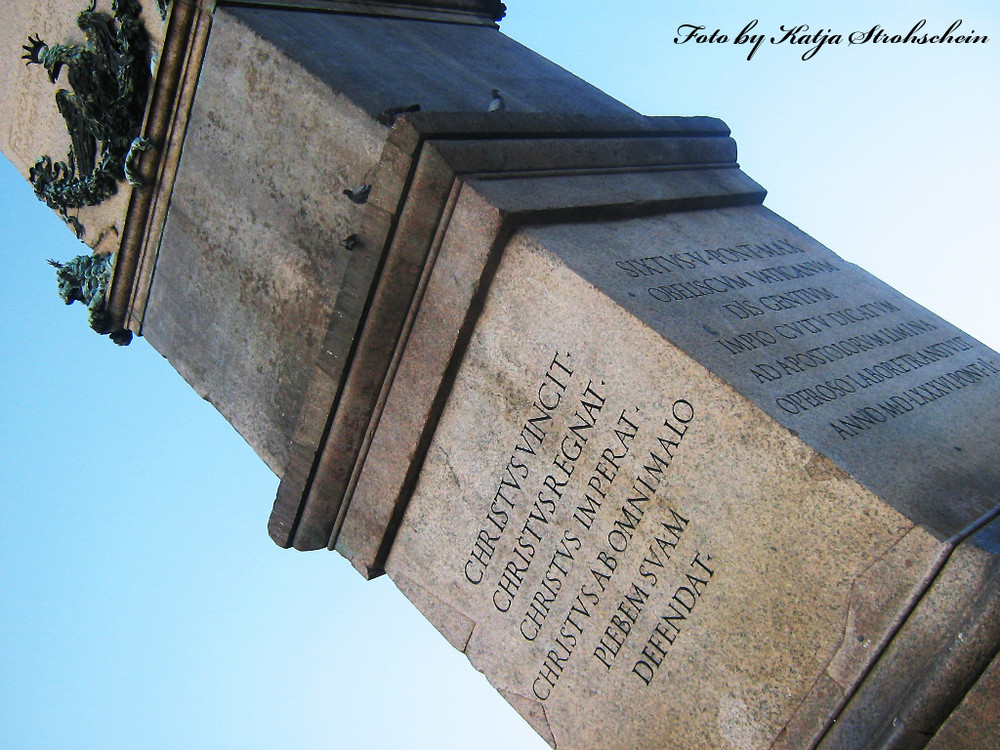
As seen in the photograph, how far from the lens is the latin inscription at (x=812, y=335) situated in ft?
13.0

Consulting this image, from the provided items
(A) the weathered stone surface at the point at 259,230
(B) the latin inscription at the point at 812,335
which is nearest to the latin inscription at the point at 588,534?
(B) the latin inscription at the point at 812,335

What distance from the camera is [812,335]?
182 inches

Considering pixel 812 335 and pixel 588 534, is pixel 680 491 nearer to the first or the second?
pixel 588 534

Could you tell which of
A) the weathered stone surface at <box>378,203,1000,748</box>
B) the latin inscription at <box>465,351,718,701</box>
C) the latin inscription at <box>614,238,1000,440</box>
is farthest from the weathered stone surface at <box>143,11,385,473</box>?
the latin inscription at <box>614,238,1000,440</box>

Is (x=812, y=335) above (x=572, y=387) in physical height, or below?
above

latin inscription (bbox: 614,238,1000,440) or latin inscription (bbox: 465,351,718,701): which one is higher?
latin inscription (bbox: 614,238,1000,440)

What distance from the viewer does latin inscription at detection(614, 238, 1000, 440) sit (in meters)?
3.97

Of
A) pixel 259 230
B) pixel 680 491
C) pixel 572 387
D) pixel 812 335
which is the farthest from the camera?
pixel 259 230

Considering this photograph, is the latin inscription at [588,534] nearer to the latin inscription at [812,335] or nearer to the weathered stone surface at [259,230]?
the latin inscription at [812,335]

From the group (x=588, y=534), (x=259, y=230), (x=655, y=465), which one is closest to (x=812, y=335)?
(x=655, y=465)

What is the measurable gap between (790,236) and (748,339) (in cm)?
205

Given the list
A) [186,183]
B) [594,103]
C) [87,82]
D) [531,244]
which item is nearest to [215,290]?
[186,183]

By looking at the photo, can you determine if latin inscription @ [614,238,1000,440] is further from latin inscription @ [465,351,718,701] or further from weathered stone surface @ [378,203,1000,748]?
latin inscription @ [465,351,718,701]

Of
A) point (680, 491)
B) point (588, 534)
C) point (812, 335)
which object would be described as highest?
point (812, 335)
